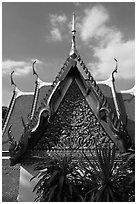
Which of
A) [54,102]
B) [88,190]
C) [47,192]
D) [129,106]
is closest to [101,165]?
[88,190]

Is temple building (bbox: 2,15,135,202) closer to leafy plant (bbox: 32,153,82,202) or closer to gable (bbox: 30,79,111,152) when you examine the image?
gable (bbox: 30,79,111,152)

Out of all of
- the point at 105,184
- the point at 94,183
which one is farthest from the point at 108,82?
the point at 105,184

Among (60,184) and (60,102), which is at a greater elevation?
(60,102)

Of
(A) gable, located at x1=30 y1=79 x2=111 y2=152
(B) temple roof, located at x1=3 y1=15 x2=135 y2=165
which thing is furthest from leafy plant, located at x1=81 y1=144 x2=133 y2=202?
(A) gable, located at x1=30 y1=79 x2=111 y2=152

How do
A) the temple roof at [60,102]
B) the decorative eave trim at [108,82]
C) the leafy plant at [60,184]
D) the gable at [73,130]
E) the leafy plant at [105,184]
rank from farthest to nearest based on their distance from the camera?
the decorative eave trim at [108,82], the gable at [73,130], the temple roof at [60,102], the leafy plant at [60,184], the leafy plant at [105,184]

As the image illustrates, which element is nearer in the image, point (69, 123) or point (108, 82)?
point (69, 123)

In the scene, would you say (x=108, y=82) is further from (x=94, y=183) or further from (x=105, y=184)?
(x=105, y=184)

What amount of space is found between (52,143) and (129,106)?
3947 millimetres

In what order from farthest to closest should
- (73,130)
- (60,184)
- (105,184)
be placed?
(73,130) < (60,184) < (105,184)

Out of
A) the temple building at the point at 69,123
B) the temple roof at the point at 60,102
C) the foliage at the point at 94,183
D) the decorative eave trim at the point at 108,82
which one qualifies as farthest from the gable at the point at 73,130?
the decorative eave trim at the point at 108,82

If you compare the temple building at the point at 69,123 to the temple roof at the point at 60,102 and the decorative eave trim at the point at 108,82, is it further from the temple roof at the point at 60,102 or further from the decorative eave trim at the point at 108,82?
the decorative eave trim at the point at 108,82

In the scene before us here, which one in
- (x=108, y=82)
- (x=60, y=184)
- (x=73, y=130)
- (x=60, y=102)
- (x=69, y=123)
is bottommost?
(x=60, y=184)

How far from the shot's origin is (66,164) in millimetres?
4727

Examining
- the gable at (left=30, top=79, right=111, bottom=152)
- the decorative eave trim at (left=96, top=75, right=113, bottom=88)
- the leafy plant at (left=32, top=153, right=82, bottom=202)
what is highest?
the decorative eave trim at (left=96, top=75, right=113, bottom=88)
